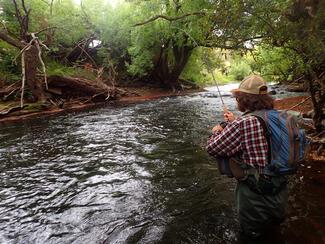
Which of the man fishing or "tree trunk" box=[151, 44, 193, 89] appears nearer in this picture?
the man fishing

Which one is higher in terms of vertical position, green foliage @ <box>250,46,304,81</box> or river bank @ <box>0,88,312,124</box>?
green foliage @ <box>250,46,304,81</box>

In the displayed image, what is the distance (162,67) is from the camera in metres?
29.6

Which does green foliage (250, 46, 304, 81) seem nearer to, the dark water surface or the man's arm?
the dark water surface

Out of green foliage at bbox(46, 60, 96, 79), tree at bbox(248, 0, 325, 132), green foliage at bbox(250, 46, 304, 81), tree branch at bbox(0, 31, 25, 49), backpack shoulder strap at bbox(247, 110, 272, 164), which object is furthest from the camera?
green foliage at bbox(46, 60, 96, 79)

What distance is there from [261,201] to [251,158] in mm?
486

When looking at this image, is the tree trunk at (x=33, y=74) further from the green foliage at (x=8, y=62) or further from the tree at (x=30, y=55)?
the green foliage at (x=8, y=62)

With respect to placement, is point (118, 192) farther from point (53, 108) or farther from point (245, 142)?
point (53, 108)

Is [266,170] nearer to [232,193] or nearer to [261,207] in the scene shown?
[261,207]

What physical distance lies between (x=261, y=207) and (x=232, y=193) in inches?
79.6

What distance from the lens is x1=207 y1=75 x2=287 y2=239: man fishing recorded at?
3.12 m

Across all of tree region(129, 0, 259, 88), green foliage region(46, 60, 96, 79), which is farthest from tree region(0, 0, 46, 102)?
tree region(129, 0, 259, 88)

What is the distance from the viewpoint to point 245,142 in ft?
10.3

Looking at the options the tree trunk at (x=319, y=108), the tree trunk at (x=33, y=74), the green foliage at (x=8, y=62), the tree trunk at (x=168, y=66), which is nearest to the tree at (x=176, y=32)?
the tree trunk at (x=168, y=66)

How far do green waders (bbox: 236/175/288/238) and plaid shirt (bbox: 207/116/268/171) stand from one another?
0.64ft
